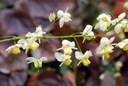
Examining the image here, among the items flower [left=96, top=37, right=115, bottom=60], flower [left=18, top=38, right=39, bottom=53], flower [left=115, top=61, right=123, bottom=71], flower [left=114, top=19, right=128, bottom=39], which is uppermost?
flower [left=115, top=61, right=123, bottom=71]

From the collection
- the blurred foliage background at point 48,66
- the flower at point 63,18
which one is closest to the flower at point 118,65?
the blurred foliage background at point 48,66

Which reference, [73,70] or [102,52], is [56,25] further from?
[102,52]

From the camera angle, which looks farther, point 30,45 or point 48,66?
point 48,66

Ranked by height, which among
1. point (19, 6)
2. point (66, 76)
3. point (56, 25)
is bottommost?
point (66, 76)

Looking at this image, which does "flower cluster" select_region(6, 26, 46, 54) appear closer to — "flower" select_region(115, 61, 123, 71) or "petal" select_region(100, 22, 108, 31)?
"petal" select_region(100, 22, 108, 31)

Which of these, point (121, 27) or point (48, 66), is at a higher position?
point (48, 66)

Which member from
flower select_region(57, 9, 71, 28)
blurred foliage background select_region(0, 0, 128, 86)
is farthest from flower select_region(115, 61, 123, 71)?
flower select_region(57, 9, 71, 28)

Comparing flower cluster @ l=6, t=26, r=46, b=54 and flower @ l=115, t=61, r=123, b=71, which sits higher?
flower @ l=115, t=61, r=123, b=71

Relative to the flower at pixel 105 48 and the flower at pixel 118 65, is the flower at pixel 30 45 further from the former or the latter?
the flower at pixel 118 65

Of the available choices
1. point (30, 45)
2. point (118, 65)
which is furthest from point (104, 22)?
point (118, 65)

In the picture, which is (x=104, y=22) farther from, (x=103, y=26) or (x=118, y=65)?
(x=118, y=65)

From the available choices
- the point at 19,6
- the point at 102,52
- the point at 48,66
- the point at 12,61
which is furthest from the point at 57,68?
the point at 102,52
